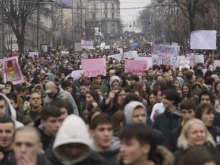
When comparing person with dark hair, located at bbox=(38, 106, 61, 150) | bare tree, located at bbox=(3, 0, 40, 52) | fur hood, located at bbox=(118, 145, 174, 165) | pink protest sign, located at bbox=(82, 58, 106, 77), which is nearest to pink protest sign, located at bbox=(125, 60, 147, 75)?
pink protest sign, located at bbox=(82, 58, 106, 77)

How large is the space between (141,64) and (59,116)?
47.8 feet

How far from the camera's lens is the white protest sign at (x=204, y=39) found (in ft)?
76.2

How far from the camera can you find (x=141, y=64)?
2208 cm

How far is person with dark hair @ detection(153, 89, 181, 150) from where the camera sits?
30.2 feet

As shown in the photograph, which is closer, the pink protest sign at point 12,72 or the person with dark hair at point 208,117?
the person with dark hair at point 208,117

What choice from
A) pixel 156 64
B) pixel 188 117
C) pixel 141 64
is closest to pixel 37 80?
pixel 141 64

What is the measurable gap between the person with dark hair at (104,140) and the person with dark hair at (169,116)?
2.28 m

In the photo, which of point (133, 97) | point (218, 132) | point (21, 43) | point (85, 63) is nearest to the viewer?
point (218, 132)

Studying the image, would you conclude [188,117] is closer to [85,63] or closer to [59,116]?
[59,116]

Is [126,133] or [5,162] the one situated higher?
[126,133]

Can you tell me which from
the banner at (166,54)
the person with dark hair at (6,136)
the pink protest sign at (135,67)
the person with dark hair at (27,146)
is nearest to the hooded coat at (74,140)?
the person with dark hair at (27,146)

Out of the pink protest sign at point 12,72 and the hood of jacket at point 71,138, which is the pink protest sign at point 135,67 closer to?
the pink protest sign at point 12,72

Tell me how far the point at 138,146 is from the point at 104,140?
3.41 feet

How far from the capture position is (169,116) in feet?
30.9
